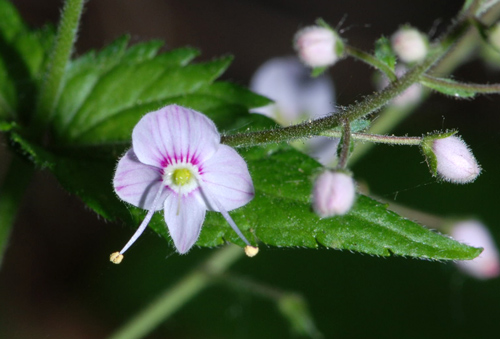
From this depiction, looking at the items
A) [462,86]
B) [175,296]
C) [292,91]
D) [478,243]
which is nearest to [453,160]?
[462,86]

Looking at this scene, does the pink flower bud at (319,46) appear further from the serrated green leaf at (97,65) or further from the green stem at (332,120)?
the serrated green leaf at (97,65)

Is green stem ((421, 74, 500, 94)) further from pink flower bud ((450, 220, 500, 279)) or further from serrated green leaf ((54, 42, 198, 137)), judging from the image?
pink flower bud ((450, 220, 500, 279))

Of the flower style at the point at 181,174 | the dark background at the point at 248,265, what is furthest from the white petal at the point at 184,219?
the dark background at the point at 248,265

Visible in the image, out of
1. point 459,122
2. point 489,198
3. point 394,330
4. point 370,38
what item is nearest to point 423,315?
point 394,330

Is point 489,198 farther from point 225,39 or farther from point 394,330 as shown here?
point 225,39

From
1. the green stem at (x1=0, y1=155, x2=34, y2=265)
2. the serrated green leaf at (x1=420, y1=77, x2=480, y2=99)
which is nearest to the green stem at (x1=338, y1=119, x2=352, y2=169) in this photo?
the serrated green leaf at (x1=420, y1=77, x2=480, y2=99)

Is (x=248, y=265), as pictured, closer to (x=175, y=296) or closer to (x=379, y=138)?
(x=175, y=296)
